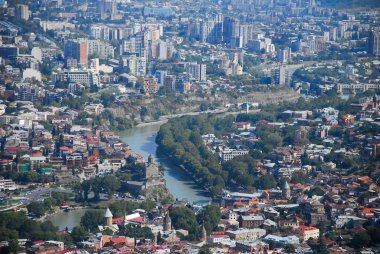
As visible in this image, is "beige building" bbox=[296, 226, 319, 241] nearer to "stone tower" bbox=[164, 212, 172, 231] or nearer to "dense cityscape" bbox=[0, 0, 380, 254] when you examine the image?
"dense cityscape" bbox=[0, 0, 380, 254]

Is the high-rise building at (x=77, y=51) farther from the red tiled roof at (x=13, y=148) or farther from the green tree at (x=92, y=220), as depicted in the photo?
the green tree at (x=92, y=220)

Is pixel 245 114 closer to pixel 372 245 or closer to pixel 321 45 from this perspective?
pixel 372 245

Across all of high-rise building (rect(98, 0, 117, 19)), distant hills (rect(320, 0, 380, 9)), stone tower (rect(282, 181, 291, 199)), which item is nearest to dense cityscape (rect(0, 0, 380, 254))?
stone tower (rect(282, 181, 291, 199))

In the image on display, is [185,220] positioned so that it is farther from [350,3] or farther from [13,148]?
[350,3]

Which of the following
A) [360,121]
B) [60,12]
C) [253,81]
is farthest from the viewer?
[60,12]

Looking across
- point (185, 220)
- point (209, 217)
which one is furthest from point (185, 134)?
point (185, 220)

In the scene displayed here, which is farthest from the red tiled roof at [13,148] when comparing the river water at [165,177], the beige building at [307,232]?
the beige building at [307,232]

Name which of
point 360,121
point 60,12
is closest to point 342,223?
point 360,121
